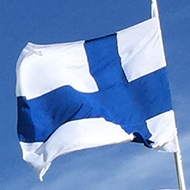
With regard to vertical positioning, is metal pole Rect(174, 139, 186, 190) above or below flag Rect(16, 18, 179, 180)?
below

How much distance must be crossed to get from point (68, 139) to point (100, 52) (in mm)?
2404

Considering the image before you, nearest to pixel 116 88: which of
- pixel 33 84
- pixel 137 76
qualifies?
pixel 137 76

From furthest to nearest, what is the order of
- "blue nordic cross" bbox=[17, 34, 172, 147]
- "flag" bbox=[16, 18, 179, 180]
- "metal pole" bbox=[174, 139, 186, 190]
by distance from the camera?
"blue nordic cross" bbox=[17, 34, 172, 147]
"flag" bbox=[16, 18, 179, 180]
"metal pole" bbox=[174, 139, 186, 190]

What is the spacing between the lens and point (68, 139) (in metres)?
18.9

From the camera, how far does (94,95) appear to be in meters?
19.9

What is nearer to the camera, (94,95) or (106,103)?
(106,103)

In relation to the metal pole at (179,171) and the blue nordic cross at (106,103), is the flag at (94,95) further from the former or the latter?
the metal pole at (179,171)

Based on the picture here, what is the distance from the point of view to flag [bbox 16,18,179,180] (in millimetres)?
18938

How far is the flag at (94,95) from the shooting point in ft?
62.1

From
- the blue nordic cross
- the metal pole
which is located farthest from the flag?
the metal pole

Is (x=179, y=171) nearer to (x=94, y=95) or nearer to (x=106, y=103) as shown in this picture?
(x=106, y=103)

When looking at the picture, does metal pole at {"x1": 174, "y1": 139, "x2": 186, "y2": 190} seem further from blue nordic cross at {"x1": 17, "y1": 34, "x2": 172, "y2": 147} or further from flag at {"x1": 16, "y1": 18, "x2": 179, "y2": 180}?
blue nordic cross at {"x1": 17, "y1": 34, "x2": 172, "y2": 147}

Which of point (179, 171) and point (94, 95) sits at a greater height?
point (94, 95)

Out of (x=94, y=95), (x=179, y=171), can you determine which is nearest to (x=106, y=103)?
(x=94, y=95)
